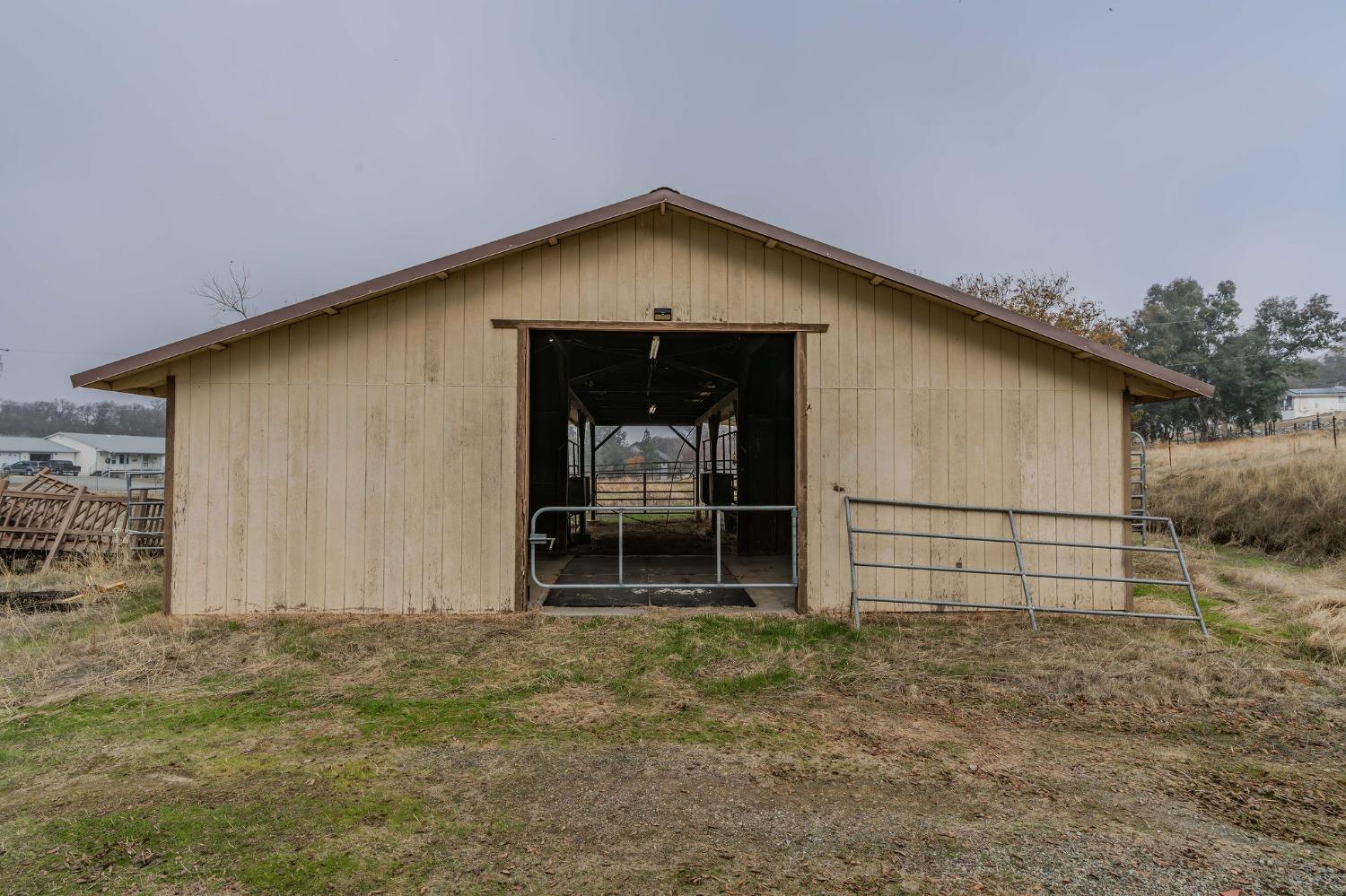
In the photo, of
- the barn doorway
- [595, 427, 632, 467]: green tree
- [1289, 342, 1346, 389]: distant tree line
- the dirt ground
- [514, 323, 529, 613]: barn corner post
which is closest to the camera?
the dirt ground

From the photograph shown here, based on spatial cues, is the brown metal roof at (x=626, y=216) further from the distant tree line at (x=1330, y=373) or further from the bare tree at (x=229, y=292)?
the distant tree line at (x=1330, y=373)

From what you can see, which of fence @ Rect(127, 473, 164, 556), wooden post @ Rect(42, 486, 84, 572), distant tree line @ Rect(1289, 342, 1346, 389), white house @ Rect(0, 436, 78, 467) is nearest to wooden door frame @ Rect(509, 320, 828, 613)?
fence @ Rect(127, 473, 164, 556)

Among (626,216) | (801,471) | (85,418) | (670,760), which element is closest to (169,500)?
(626,216)

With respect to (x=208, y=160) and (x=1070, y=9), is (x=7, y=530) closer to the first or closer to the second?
(x=1070, y=9)

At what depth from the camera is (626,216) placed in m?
6.06

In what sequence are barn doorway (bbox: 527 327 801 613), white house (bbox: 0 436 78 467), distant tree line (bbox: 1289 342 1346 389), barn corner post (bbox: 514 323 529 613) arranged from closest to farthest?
barn corner post (bbox: 514 323 529 613) → barn doorway (bbox: 527 327 801 613) → white house (bbox: 0 436 78 467) → distant tree line (bbox: 1289 342 1346 389)

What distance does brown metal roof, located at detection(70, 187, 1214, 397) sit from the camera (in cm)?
575

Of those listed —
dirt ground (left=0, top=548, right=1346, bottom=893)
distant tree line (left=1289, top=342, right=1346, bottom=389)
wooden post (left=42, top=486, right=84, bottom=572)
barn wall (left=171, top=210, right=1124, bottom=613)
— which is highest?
distant tree line (left=1289, top=342, right=1346, bottom=389)

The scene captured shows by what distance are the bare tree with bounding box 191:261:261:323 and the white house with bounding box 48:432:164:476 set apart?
48338 millimetres

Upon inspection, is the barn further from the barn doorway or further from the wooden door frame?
the barn doorway

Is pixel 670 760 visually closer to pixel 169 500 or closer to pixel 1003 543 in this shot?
pixel 1003 543

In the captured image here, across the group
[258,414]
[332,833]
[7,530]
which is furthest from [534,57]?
[332,833]

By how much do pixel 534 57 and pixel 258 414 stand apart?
2709 cm

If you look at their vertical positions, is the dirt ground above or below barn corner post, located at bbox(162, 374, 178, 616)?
below
